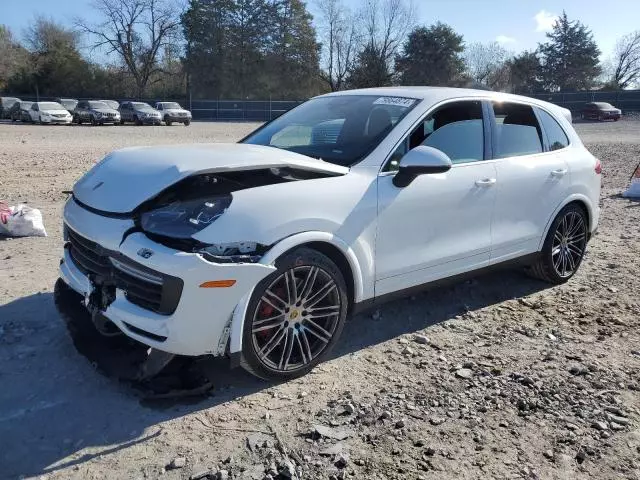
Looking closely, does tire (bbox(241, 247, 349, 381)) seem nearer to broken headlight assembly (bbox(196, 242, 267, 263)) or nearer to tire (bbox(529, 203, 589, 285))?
broken headlight assembly (bbox(196, 242, 267, 263))

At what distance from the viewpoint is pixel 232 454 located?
9.15 ft

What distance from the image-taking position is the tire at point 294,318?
3219 millimetres

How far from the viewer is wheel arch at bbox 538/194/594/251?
5078mm

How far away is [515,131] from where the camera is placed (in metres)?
4.89

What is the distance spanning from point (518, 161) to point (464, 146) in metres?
0.64

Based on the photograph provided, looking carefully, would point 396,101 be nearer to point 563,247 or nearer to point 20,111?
point 563,247

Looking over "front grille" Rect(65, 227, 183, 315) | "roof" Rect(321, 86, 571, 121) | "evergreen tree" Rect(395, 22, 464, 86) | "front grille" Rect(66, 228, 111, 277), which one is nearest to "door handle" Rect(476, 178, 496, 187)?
"roof" Rect(321, 86, 571, 121)

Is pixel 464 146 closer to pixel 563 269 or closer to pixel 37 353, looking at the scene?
pixel 563 269

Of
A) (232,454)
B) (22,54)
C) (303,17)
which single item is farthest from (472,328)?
(303,17)

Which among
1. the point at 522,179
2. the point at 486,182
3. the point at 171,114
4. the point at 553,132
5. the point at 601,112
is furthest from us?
the point at 601,112

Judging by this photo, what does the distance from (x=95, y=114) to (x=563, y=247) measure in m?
36.4

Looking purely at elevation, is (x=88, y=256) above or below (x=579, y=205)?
below

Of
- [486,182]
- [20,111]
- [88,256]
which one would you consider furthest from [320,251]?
[20,111]

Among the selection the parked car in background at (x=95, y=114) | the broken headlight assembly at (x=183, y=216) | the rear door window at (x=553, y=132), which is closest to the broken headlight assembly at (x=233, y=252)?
the broken headlight assembly at (x=183, y=216)
